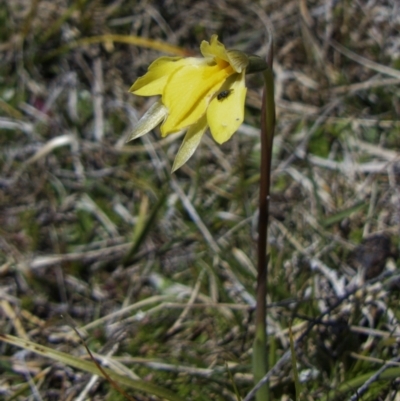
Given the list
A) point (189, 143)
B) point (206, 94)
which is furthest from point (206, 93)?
point (189, 143)

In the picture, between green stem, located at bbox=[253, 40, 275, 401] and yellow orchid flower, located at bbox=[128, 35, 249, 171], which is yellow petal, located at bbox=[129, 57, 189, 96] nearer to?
yellow orchid flower, located at bbox=[128, 35, 249, 171]

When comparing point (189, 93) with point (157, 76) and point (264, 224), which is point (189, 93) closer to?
point (157, 76)

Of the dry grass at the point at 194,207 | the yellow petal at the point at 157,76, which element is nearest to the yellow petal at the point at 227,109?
the yellow petal at the point at 157,76

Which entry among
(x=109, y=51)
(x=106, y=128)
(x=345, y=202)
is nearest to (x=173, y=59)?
(x=345, y=202)

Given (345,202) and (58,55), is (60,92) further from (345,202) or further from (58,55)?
(345,202)

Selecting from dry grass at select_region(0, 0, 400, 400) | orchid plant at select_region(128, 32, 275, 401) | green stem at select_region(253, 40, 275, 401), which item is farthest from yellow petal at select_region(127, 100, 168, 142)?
dry grass at select_region(0, 0, 400, 400)

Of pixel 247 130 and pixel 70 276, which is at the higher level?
pixel 247 130
